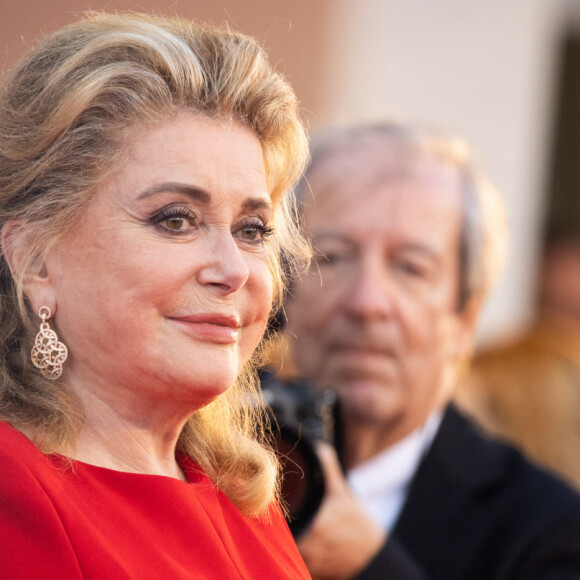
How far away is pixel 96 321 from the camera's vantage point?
2.82 ft

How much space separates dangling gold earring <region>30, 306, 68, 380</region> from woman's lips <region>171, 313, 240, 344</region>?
103mm

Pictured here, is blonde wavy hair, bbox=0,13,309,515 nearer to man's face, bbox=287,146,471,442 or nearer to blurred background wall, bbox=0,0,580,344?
man's face, bbox=287,146,471,442

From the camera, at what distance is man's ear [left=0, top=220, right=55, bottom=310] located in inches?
34.7

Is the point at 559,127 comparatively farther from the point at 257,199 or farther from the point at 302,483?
the point at 257,199

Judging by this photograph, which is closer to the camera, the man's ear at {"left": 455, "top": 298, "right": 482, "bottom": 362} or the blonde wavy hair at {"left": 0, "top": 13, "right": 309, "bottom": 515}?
the blonde wavy hair at {"left": 0, "top": 13, "right": 309, "bottom": 515}

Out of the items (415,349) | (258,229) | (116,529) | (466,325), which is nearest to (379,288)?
(415,349)

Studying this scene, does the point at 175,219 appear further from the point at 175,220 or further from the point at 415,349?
the point at 415,349

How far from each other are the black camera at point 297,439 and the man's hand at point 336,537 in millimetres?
71

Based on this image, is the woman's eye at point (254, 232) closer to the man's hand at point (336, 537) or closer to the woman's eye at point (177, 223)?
the woman's eye at point (177, 223)

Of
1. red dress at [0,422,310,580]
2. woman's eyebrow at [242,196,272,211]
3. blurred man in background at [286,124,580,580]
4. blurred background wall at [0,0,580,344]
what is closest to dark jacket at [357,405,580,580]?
blurred man in background at [286,124,580,580]

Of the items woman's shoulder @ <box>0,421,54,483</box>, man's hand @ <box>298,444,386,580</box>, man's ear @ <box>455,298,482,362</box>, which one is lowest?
man's hand @ <box>298,444,386,580</box>

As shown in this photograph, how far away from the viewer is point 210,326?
0.88 meters

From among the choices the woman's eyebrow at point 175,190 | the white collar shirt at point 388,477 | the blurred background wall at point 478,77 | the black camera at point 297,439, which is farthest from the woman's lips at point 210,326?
the blurred background wall at point 478,77

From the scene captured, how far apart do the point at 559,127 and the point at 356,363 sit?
392 centimetres
